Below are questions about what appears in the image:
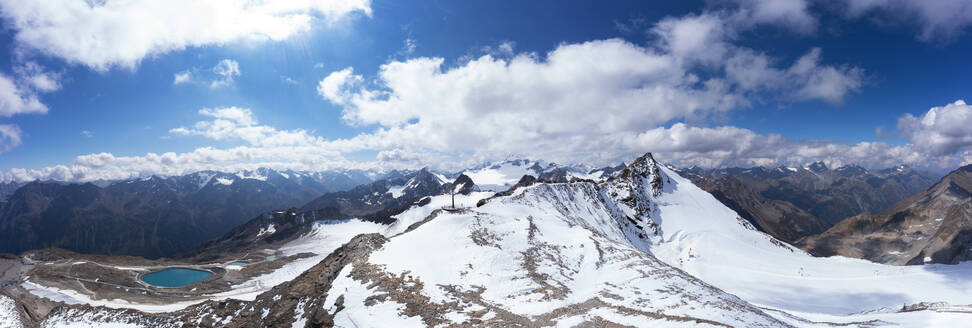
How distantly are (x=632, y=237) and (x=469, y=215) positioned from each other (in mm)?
57598

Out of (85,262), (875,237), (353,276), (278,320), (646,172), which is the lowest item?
(875,237)

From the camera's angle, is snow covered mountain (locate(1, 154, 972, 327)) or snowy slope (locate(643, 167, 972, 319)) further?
snowy slope (locate(643, 167, 972, 319))

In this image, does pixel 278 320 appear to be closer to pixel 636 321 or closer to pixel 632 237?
pixel 636 321

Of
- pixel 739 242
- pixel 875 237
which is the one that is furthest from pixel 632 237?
pixel 875 237

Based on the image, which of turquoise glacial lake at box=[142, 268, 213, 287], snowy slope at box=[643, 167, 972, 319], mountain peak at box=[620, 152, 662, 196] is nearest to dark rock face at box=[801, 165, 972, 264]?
snowy slope at box=[643, 167, 972, 319]

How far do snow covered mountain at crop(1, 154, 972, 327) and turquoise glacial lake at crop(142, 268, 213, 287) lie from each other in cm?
3206

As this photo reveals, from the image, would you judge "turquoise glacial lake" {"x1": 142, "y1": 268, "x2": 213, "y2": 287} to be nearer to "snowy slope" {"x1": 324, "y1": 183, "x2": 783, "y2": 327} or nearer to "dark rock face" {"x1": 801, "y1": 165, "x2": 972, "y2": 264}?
"snowy slope" {"x1": 324, "y1": 183, "x2": 783, "y2": 327}

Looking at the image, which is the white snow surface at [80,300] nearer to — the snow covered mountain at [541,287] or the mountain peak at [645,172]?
the snow covered mountain at [541,287]

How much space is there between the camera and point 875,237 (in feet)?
465

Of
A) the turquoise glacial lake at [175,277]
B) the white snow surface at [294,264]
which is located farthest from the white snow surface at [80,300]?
the turquoise glacial lake at [175,277]

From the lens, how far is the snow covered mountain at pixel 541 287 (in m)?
19.1

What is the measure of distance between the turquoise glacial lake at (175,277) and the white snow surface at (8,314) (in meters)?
37.9

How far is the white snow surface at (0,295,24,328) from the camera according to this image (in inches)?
2208

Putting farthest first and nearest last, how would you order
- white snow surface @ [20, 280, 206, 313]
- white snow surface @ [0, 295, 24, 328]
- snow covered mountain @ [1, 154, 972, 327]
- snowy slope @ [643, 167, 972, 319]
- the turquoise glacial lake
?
the turquoise glacial lake, white snow surface @ [20, 280, 206, 313], white snow surface @ [0, 295, 24, 328], snowy slope @ [643, 167, 972, 319], snow covered mountain @ [1, 154, 972, 327]
